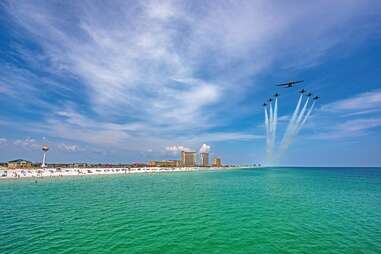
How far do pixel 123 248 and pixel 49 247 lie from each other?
5.64 m

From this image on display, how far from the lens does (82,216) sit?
23938 millimetres

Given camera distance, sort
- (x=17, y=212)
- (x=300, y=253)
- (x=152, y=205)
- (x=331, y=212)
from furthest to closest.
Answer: (x=152, y=205) < (x=331, y=212) < (x=17, y=212) < (x=300, y=253)

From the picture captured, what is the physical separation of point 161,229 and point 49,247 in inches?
354

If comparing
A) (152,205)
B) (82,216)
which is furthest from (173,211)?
(82,216)

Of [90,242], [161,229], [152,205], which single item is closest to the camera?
[90,242]

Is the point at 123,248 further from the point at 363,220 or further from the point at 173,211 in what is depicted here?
the point at 363,220

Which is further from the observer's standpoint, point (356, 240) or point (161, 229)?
point (161, 229)

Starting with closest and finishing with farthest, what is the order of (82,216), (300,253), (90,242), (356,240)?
(300,253) → (90,242) → (356,240) → (82,216)

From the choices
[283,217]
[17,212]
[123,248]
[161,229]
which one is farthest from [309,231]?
[17,212]

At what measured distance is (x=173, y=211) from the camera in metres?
27.2

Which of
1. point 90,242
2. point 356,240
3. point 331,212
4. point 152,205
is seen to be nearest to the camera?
point 90,242

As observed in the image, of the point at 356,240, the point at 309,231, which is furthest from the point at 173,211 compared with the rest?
the point at 356,240

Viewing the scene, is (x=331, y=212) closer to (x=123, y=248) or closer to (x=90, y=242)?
(x=123, y=248)

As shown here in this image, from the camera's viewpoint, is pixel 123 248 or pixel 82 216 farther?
pixel 82 216
